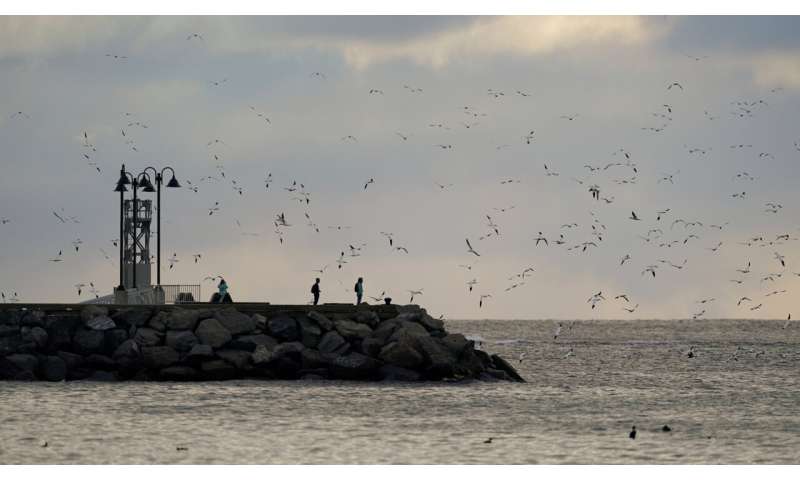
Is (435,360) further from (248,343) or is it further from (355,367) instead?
(248,343)

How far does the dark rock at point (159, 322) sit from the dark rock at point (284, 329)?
3403 mm

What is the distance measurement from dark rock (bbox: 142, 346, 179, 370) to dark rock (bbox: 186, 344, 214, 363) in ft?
1.66

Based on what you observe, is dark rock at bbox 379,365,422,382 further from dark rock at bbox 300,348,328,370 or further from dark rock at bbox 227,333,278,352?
dark rock at bbox 227,333,278,352

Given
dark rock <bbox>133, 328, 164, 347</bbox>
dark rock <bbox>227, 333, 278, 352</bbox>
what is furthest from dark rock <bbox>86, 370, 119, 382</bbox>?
dark rock <bbox>227, 333, 278, 352</bbox>

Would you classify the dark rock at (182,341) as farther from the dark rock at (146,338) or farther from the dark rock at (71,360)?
the dark rock at (71,360)

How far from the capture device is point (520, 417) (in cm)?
3878

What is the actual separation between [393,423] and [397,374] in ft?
40.1

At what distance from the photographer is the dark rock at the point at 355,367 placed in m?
48.6

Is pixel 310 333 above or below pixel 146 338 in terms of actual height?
above

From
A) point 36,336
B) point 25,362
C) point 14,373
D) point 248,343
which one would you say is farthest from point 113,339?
point 248,343

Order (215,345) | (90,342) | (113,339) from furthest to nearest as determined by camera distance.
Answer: (113,339), (90,342), (215,345)

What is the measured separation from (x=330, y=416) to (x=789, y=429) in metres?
11.5

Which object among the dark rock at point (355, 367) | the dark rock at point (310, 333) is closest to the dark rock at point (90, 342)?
the dark rock at point (310, 333)

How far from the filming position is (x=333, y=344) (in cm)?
4903
